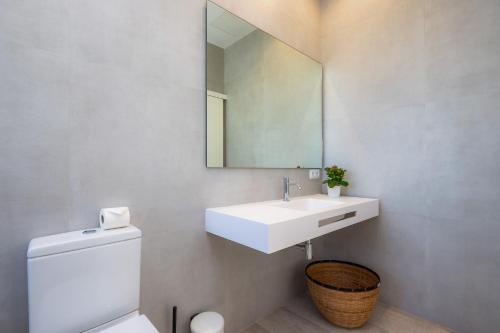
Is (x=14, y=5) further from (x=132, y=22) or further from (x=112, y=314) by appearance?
(x=112, y=314)

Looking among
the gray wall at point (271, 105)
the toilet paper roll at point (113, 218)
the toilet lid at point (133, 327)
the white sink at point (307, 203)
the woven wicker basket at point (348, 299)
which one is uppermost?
the gray wall at point (271, 105)

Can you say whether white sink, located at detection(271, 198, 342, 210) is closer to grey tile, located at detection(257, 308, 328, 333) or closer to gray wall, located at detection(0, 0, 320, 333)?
gray wall, located at detection(0, 0, 320, 333)

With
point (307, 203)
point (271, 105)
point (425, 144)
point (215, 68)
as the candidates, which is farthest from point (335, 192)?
point (215, 68)

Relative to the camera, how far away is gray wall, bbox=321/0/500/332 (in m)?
1.47

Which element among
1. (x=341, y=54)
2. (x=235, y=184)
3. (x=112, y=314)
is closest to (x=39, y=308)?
(x=112, y=314)

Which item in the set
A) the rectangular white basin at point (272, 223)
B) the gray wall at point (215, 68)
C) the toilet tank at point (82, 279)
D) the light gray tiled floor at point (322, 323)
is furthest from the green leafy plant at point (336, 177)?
the toilet tank at point (82, 279)

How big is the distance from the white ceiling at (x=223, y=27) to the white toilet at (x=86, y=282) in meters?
1.18

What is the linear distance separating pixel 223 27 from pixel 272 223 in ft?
4.08

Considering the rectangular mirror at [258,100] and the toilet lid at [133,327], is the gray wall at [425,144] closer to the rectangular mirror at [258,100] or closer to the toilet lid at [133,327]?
the rectangular mirror at [258,100]

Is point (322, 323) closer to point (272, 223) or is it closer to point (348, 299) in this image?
point (348, 299)

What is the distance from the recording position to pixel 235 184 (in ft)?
5.08

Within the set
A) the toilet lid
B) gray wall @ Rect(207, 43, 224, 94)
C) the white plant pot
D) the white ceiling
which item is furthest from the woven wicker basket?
the white ceiling

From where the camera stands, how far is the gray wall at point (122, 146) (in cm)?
88

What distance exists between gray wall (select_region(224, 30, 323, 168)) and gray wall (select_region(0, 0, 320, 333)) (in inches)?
7.3
